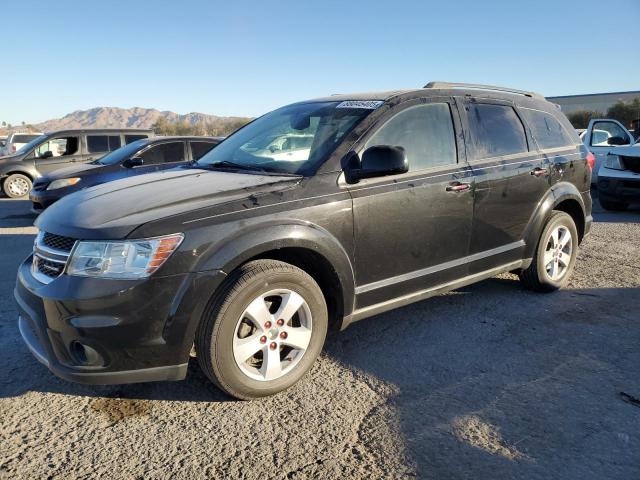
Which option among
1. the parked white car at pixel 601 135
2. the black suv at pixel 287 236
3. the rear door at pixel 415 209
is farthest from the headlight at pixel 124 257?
the parked white car at pixel 601 135

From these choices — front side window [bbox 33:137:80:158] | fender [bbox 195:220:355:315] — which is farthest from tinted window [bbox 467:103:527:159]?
front side window [bbox 33:137:80:158]

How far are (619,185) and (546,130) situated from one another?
5.63 metres

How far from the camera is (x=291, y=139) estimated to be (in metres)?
3.74

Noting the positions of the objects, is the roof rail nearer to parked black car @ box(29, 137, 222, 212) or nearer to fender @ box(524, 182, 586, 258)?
fender @ box(524, 182, 586, 258)

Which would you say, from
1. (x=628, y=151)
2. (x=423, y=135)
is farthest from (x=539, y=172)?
(x=628, y=151)

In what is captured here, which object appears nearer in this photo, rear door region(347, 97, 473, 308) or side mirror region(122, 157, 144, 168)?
rear door region(347, 97, 473, 308)

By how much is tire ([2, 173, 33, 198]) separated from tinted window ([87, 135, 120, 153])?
1.89 metres

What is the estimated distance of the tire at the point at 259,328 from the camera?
105 inches

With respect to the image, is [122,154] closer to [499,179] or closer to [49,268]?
[49,268]

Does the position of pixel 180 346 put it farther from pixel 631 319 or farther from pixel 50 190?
pixel 50 190

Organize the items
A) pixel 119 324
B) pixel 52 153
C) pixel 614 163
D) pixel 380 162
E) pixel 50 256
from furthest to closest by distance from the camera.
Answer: pixel 52 153 → pixel 614 163 → pixel 380 162 → pixel 50 256 → pixel 119 324

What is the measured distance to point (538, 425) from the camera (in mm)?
2625

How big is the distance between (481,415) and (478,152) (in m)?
2.10

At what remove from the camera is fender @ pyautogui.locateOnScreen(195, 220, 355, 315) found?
2639mm
